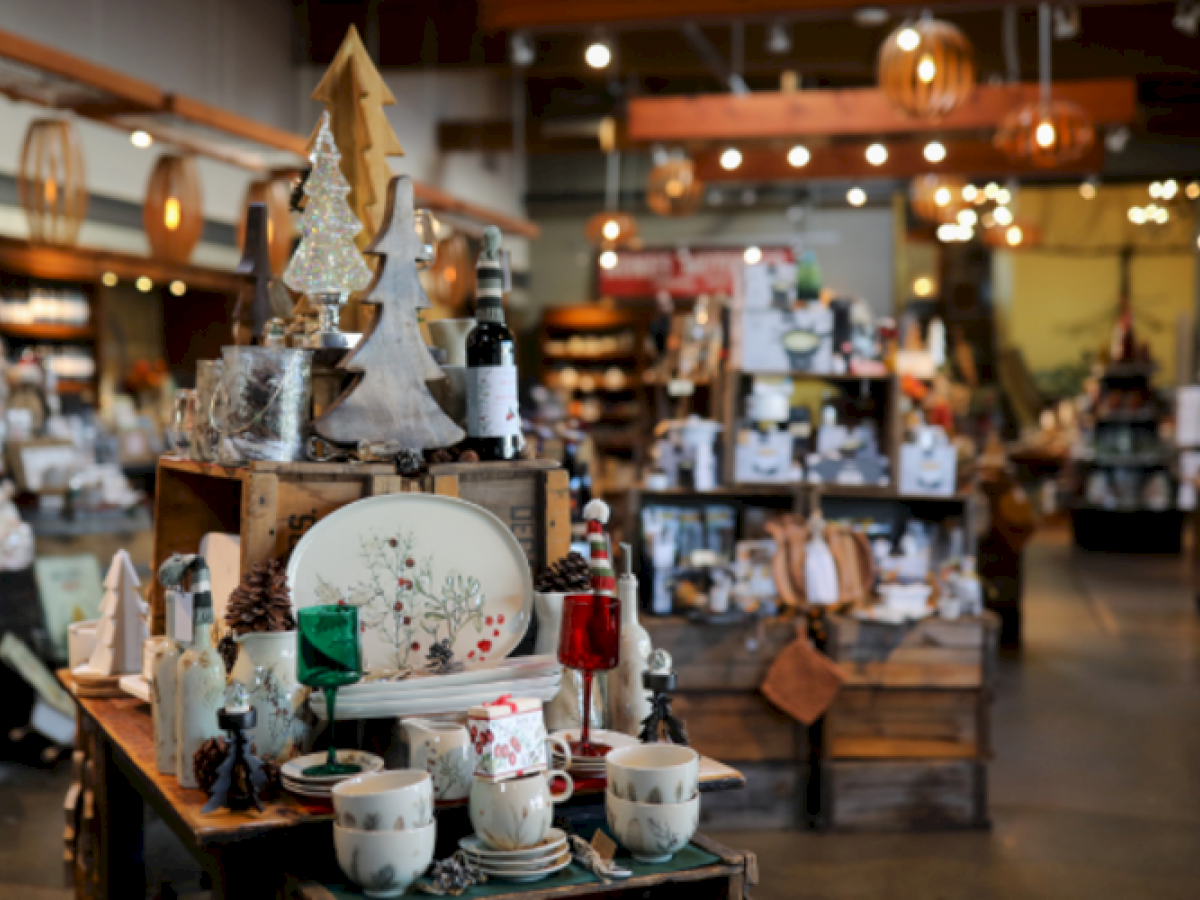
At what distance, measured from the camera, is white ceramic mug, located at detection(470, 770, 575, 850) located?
60.9 inches

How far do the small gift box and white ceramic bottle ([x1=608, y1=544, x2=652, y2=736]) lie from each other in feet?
1.08

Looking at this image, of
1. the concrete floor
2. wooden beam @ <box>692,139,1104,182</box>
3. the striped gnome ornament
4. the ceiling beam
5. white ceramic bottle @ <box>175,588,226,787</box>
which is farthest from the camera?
wooden beam @ <box>692,139,1104,182</box>

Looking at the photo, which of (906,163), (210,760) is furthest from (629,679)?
(906,163)

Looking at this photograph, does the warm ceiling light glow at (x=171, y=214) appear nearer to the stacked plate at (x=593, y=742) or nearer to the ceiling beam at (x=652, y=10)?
the ceiling beam at (x=652, y=10)

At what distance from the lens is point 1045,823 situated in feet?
13.2

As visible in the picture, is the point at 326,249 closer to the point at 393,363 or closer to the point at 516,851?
the point at 393,363

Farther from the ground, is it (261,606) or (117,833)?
(261,606)

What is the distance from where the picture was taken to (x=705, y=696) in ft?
12.9

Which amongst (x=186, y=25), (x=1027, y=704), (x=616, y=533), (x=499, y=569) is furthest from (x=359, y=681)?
(x=186, y=25)

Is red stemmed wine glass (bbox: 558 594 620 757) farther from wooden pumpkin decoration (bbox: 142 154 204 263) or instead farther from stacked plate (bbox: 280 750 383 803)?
wooden pumpkin decoration (bbox: 142 154 204 263)

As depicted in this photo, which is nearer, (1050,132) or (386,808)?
(386,808)

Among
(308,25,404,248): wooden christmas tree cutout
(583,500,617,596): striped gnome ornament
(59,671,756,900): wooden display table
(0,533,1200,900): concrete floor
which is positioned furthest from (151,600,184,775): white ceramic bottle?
(0,533,1200,900): concrete floor

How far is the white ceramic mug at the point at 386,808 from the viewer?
1.49 m

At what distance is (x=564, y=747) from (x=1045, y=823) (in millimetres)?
2848
